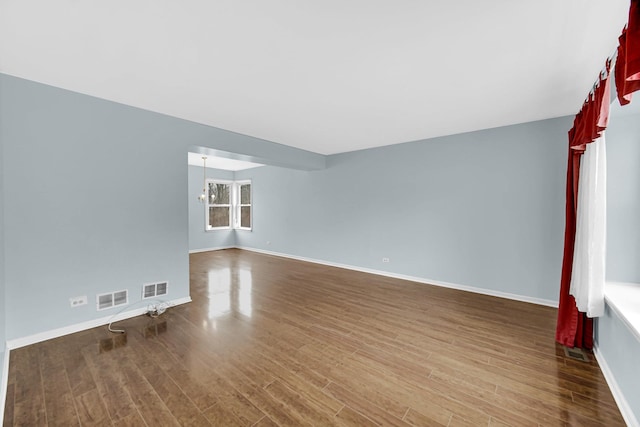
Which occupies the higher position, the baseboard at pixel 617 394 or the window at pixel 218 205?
the window at pixel 218 205

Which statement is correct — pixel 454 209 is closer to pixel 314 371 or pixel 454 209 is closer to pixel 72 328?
pixel 314 371

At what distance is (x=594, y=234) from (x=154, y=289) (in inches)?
185

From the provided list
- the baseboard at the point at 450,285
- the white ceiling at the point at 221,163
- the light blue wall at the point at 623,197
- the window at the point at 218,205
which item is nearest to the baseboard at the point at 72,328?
the baseboard at the point at 450,285

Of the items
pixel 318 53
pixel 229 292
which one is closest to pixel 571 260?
pixel 318 53

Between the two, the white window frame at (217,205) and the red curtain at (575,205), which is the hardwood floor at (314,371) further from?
the white window frame at (217,205)

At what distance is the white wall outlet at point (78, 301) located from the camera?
2.64 metres

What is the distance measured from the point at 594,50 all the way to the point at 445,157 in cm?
238

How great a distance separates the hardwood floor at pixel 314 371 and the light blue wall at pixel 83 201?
0.49m

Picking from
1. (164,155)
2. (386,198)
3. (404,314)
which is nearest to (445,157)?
(386,198)

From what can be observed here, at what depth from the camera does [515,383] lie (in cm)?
191

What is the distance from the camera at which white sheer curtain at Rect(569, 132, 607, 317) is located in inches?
81.0

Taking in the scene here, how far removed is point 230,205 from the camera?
8.32 metres

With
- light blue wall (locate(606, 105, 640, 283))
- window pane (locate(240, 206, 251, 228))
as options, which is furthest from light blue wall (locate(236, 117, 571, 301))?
window pane (locate(240, 206, 251, 228))

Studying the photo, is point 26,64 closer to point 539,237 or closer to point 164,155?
point 164,155
